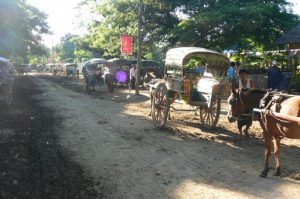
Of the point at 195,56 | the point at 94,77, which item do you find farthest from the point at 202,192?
the point at 94,77

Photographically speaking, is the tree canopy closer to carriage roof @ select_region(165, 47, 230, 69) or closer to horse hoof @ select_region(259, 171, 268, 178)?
carriage roof @ select_region(165, 47, 230, 69)

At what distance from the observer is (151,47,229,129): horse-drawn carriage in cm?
1043

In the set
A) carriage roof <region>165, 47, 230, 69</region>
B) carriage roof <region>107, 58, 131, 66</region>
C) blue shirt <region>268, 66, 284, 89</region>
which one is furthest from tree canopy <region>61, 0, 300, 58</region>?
carriage roof <region>165, 47, 230, 69</region>

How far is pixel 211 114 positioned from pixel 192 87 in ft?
3.14

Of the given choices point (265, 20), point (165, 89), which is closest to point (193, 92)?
point (165, 89)

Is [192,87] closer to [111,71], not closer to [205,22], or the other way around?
[205,22]

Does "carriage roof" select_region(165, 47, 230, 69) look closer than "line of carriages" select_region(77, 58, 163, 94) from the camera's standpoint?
Yes

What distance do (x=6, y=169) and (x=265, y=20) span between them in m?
19.4

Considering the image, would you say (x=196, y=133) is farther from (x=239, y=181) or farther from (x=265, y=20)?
(x=265, y=20)

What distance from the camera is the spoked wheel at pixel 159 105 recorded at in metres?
11.0

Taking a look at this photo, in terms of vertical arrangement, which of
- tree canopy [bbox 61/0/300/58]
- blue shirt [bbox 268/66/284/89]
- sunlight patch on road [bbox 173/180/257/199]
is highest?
tree canopy [bbox 61/0/300/58]

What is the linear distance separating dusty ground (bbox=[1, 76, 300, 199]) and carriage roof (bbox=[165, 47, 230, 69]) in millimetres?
1887

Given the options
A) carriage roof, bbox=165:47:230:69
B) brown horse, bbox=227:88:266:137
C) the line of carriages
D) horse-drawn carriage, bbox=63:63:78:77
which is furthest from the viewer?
horse-drawn carriage, bbox=63:63:78:77

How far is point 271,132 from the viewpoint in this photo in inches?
259
